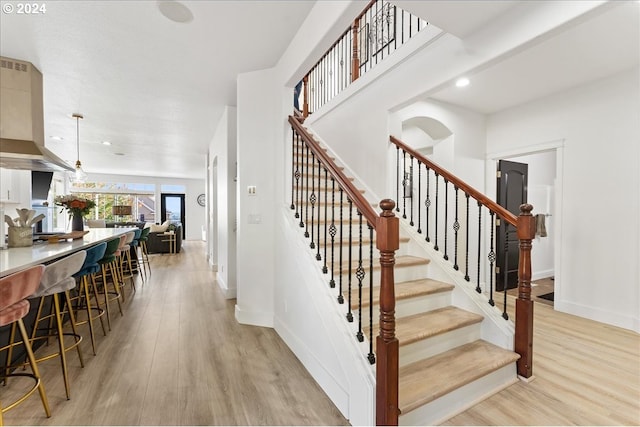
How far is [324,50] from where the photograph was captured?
90.6 inches

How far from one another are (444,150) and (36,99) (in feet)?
16.5

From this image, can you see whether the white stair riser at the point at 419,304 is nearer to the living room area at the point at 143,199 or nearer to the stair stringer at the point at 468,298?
the stair stringer at the point at 468,298

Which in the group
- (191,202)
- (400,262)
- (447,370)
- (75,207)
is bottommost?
(447,370)

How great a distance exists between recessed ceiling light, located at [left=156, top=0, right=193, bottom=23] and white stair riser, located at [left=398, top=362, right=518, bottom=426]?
3098 mm

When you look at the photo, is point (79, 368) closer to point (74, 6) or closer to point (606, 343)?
point (74, 6)

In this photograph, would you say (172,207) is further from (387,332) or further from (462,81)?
(387,332)

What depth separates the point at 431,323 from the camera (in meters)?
2.17

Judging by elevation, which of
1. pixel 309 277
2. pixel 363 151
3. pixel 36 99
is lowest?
pixel 309 277

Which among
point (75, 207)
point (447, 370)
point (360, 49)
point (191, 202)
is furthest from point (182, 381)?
point (191, 202)

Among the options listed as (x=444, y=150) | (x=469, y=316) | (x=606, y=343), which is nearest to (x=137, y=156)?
(x=444, y=150)

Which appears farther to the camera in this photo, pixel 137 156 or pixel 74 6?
pixel 137 156

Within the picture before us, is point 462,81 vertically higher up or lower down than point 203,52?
lower down

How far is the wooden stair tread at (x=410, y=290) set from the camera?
87.5 inches

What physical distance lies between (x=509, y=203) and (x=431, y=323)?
329 centimetres
